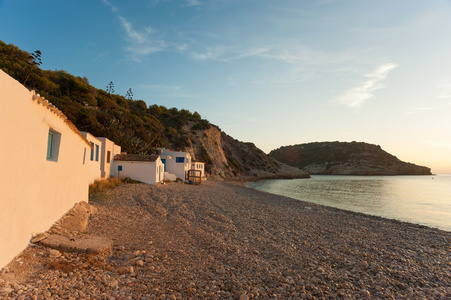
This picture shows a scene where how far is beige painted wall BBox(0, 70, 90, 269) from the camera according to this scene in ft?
15.2

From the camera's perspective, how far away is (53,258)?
5648 millimetres

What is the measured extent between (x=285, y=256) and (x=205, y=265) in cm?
284

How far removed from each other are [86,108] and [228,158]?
46.6 meters

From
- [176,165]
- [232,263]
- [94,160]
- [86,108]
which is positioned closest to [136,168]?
[94,160]

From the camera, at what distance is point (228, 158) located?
76875mm

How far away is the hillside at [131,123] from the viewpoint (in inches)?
1277

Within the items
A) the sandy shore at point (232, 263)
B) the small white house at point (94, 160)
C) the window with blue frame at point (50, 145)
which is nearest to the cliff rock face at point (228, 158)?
the small white house at point (94, 160)

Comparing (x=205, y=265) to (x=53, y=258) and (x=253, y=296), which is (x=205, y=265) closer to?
(x=253, y=296)

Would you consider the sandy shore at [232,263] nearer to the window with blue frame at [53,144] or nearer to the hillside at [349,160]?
the window with blue frame at [53,144]

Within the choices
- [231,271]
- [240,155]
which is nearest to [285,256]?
[231,271]

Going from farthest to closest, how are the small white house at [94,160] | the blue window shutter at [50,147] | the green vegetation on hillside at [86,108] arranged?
1. the green vegetation on hillside at [86,108]
2. the small white house at [94,160]
3. the blue window shutter at [50,147]

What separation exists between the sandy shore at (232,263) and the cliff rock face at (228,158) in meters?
44.8

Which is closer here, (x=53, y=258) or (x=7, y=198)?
(x=7, y=198)

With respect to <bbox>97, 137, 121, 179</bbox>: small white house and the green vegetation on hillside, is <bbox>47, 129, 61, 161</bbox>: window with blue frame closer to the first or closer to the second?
<bbox>97, 137, 121, 179</bbox>: small white house
